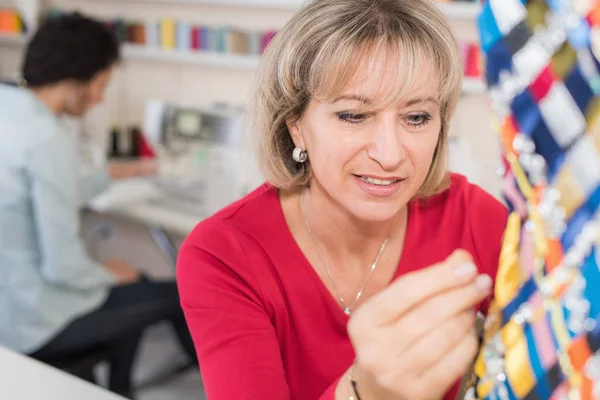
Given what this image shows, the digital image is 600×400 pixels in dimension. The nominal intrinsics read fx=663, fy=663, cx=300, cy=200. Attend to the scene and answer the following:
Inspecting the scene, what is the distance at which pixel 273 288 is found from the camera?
895 mm

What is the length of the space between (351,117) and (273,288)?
0.27m

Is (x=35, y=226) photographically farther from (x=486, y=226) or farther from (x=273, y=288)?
(x=486, y=226)

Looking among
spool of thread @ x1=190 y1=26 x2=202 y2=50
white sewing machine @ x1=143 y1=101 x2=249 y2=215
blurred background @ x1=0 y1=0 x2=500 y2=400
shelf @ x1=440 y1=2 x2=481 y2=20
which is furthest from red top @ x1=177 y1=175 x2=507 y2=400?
spool of thread @ x1=190 y1=26 x2=202 y2=50

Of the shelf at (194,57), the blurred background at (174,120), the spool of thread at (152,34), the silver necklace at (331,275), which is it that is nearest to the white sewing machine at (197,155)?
the blurred background at (174,120)

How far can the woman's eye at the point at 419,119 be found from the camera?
766mm

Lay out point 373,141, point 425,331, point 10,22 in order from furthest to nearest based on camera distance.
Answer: point 10,22 < point 373,141 < point 425,331

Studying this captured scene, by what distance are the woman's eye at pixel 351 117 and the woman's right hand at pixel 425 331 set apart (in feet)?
1.06

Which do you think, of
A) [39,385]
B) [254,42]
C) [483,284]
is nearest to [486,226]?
[483,284]

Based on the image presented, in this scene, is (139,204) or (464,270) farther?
(139,204)

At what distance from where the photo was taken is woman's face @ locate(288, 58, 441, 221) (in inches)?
28.8

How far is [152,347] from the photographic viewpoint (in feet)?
8.55

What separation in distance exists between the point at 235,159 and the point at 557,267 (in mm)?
1696

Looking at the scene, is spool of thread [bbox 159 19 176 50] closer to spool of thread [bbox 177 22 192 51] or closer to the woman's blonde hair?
spool of thread [bbox 177 22 192 51]

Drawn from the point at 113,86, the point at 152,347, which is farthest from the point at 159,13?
the point at 152,347
